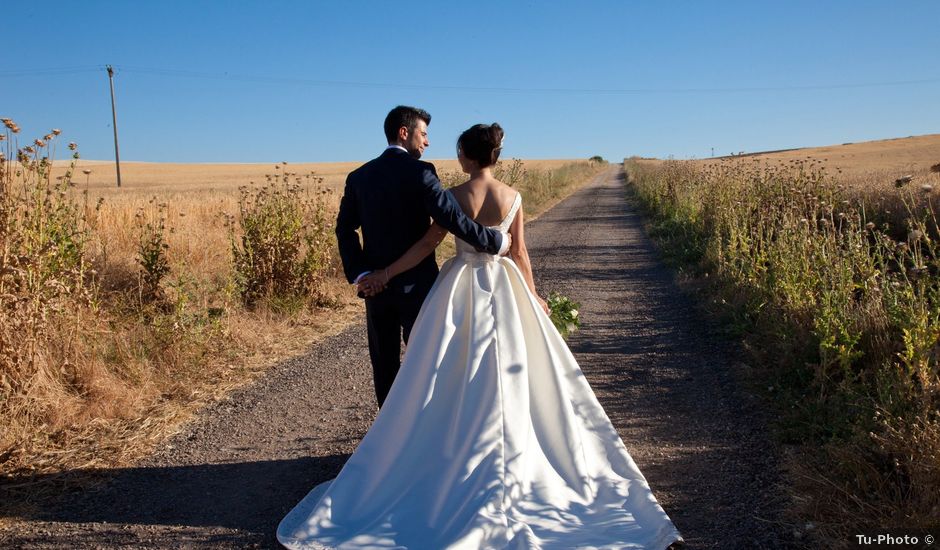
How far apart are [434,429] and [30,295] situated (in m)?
3.17

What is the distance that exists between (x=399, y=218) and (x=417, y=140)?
45cm

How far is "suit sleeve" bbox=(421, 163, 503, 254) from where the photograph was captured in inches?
144

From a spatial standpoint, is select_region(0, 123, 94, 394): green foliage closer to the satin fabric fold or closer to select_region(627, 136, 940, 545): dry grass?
the satin fabric fold

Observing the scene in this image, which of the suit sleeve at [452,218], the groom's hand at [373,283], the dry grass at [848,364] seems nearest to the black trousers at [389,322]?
the groom's hand at [373,283]

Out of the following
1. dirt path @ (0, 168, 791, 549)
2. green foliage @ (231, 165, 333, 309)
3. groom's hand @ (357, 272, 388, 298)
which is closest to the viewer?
dirt path @ (0, 168, 791, 549)

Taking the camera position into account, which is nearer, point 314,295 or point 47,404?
point 47,404

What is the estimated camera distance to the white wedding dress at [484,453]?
3312mm

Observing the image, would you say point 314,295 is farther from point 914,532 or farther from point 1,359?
point 914,532

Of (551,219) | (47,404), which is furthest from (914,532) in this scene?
(551,219)

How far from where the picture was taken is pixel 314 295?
9.02 m

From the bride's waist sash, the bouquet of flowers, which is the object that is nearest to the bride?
A: the bride's waist sash

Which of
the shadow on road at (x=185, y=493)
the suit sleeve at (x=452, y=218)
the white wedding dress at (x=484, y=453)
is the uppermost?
the suit sleeve at (x=452, y=218)

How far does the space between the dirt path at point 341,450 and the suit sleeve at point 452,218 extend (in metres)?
1.66

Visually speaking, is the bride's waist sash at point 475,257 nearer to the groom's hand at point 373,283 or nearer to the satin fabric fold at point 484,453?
the satin fabric fold at point 484,453
